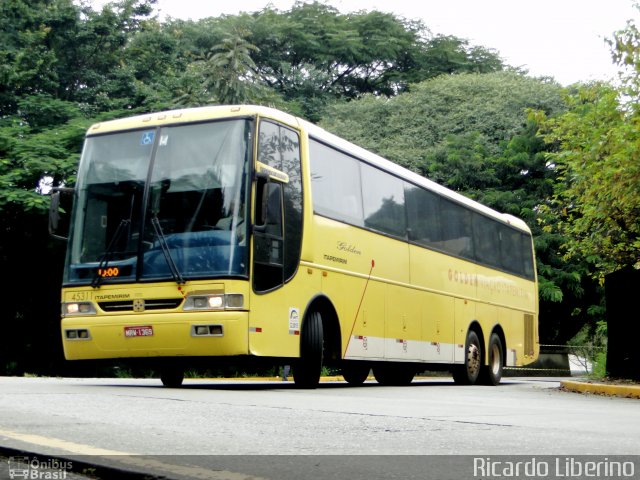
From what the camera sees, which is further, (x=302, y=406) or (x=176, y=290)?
(x=176, y=290)

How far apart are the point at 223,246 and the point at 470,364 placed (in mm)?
9164

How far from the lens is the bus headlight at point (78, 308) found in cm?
1331

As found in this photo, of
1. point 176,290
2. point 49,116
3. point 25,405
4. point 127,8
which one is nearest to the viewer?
point 25,405

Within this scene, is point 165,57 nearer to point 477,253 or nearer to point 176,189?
point 477,253

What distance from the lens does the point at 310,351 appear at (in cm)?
1381

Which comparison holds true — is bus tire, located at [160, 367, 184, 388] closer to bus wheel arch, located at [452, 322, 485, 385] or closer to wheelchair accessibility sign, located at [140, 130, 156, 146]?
wheelchair accessibility sign, located at [140, 130, 156, 146]

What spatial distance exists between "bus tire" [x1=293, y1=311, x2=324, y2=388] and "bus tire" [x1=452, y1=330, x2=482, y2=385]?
6674mm

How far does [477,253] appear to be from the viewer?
2131 centimetres

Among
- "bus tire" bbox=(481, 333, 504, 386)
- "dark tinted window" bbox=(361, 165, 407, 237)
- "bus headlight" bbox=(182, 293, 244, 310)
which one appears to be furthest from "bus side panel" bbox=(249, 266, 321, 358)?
"bus tire" bbox=(481, 333, 504, 386)

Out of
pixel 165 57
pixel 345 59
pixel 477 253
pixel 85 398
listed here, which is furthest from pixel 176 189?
pixel 345 59

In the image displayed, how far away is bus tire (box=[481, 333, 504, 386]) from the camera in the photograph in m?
21.4

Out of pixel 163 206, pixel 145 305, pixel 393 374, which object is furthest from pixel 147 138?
pixel 393 374

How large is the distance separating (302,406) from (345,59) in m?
46.9

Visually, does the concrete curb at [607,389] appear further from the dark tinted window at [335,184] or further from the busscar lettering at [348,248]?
the dark tinted window at [335,184]
